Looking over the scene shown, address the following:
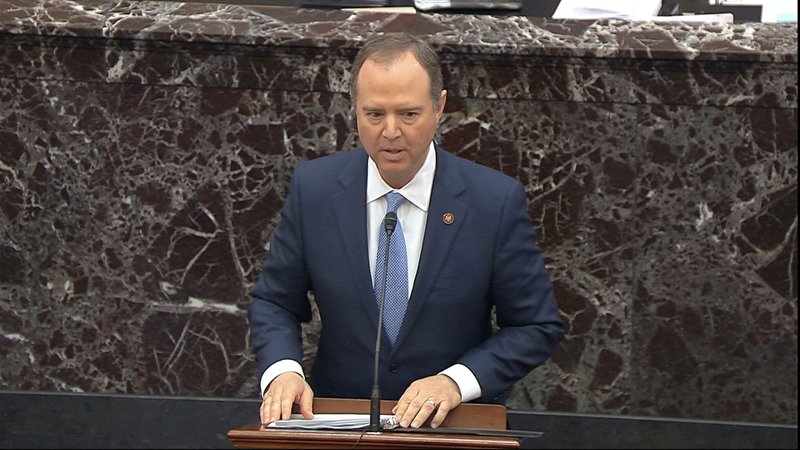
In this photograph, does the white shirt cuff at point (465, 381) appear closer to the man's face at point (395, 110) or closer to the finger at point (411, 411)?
the finger at point (411, 411)

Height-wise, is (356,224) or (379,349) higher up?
(356,224)

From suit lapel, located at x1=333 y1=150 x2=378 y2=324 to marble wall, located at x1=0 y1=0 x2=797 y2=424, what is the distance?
1.01 metres

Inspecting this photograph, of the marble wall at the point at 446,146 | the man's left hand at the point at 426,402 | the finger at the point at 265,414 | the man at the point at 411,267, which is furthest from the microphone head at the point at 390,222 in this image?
the marble wall at the point at 446,146

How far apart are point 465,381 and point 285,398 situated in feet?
1.43

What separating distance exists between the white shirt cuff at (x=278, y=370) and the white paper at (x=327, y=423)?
0.25 metres

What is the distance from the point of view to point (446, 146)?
434cm

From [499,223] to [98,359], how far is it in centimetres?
169

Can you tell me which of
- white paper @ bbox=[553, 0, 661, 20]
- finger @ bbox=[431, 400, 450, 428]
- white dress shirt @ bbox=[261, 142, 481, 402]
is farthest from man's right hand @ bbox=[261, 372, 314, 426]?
white paper @ bbox=[553, 0, 661, 20]

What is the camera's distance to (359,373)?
3.34 m

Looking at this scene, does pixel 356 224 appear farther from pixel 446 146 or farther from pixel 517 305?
pixel 446 146

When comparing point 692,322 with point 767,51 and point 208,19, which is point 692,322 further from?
point 208,19

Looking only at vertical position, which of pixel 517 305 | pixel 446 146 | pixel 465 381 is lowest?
pixel 465 381

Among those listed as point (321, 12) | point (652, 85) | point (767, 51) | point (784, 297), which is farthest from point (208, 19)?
point (784, 297)

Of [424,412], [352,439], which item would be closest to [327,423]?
[352,439]
